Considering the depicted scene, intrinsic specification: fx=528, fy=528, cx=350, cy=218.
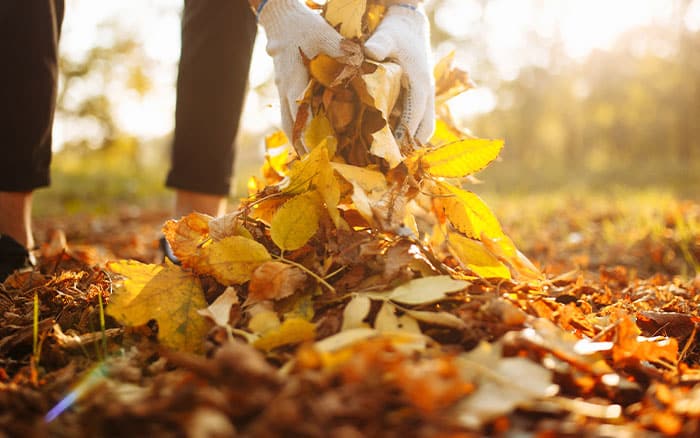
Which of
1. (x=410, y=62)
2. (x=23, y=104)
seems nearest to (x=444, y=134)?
(x=410, y=62)

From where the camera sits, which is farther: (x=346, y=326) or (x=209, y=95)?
(x=209, y=95)

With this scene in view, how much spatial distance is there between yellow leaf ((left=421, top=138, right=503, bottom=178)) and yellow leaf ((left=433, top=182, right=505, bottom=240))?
54mm

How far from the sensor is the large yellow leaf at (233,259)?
1073mm

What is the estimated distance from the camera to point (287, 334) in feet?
2.85

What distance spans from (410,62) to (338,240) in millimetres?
590

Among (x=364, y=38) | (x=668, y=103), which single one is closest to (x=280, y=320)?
(x=364, y=38)

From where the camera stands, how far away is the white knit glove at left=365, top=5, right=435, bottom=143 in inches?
53.7

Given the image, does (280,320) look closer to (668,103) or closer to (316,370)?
(316,370)

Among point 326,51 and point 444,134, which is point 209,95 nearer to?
point 326,51

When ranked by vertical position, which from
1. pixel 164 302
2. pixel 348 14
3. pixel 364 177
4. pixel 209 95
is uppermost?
pixel 348 14

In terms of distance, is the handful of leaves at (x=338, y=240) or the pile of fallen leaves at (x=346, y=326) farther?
the handful of leaves at (x=338, y=240)

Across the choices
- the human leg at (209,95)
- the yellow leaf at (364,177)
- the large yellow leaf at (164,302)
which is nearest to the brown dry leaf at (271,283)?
the large yellow leaf at (164,302)

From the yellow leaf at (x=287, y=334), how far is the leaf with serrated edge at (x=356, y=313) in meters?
0.06

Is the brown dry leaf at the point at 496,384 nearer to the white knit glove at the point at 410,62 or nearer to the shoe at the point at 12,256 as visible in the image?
the white knit glove at the point at 410,62
